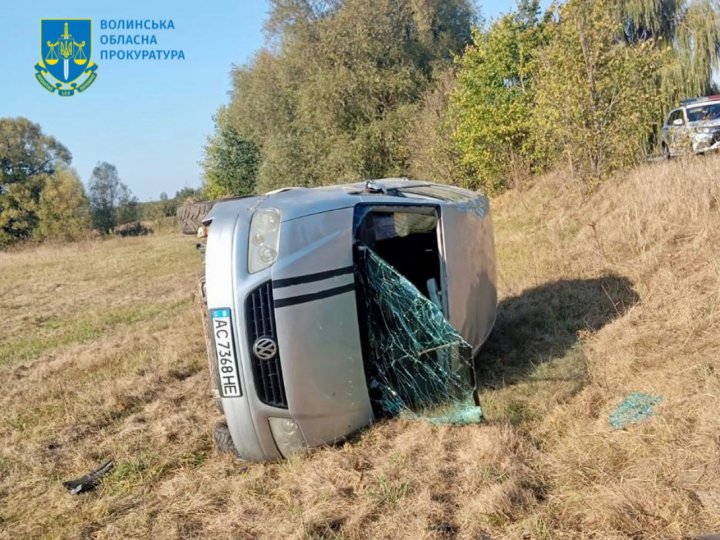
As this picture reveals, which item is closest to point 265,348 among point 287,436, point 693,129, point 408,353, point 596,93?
point 287,436

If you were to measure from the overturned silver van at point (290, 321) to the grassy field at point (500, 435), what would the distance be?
10.3 inches

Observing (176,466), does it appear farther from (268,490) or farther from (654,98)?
(654,98)

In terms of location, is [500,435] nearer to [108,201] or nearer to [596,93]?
[596,93]

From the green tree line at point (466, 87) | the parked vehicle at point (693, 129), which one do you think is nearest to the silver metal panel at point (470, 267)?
the parked vehicle at point (693, 129)

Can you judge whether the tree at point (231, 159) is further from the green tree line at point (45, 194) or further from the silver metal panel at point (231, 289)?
the silver metal panel at point (231, 289)

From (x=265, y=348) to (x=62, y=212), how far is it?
45.6 m

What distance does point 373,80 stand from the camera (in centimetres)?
2322

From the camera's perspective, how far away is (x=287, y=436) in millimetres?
3523

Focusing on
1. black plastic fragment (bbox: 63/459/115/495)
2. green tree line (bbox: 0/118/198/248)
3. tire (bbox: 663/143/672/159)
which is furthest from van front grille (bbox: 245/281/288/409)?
green tree line (bbox: 0/118/198/248)

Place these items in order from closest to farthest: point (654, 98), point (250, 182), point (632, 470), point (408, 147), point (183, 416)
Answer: point (632, 470), point (183, 416), point (654, 98), point (408, 147), point (250, 182)

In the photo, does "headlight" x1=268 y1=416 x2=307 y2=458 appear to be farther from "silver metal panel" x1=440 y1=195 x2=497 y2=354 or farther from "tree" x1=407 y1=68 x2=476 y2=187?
"tree" x1=407 y1=68 x2=476 y2=187

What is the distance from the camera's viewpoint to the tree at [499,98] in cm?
1584

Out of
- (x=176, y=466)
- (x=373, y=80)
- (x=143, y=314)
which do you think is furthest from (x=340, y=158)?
(x=176, y=466)

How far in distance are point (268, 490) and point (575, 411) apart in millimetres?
2107
